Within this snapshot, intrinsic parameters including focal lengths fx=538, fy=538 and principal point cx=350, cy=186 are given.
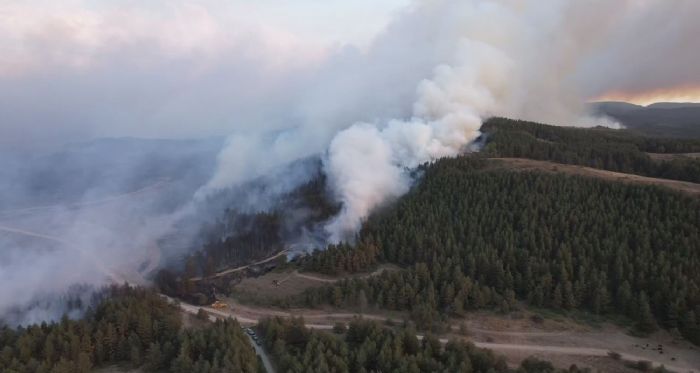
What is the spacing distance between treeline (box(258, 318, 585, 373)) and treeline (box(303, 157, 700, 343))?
12.2m

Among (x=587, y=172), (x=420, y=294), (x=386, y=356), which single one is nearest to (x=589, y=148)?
(x=587, y=172)

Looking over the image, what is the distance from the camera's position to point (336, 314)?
76.9 metres

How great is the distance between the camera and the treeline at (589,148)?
438ft

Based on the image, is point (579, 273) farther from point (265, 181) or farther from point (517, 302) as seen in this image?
point (265, 181)

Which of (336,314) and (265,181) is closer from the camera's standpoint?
(336,314)

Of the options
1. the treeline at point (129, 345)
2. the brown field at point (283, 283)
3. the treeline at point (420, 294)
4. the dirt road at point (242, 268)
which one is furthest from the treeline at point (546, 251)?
the treeline at point (129, 345)

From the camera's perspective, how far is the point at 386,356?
180ft

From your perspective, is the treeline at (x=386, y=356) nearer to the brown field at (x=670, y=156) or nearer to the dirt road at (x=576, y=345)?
the dirt road at (x=576, y=345)

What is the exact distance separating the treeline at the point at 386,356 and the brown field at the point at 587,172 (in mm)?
65865

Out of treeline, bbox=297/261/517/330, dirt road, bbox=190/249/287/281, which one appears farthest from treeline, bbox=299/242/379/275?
dirt road, bbox=190/249/287/281

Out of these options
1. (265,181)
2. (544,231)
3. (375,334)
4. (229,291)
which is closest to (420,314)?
(375,334)

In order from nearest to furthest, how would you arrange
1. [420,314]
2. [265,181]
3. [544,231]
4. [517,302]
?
[420,314]
[517,302]
[544,231]
[265,181]

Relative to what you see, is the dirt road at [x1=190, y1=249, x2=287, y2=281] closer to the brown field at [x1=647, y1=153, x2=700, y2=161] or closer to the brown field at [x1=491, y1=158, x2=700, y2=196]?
the brown field at [x1=491, y1=158, x2=700, y2=196]

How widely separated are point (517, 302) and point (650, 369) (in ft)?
66.7
